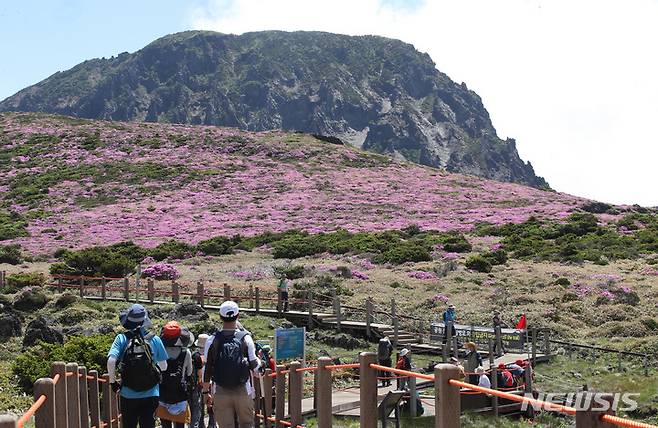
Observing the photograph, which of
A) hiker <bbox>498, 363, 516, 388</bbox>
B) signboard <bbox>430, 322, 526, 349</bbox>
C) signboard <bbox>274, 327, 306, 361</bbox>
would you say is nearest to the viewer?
signboard <bbox>274, 327, 306, 361</bbox>

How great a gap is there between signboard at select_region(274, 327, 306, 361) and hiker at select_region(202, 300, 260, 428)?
286 inches

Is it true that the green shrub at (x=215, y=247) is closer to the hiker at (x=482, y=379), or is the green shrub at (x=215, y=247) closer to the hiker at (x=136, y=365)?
the hiker at (x=482, y=379)

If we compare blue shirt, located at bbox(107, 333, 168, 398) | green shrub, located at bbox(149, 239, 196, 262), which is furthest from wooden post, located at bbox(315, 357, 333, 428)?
green shrub, located at bbox(149, 239, 196, 262)

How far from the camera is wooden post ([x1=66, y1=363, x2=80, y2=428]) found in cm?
852

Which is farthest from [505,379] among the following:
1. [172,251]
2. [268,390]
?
[172,251]

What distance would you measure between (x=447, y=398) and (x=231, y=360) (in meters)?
2.76

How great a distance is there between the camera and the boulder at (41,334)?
19375mm

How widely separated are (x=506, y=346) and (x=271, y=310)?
29.5 ft

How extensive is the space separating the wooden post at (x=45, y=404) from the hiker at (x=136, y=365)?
1238 mm

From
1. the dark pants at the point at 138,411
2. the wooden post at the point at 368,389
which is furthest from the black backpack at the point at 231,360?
the wooden post at the point at 368,389

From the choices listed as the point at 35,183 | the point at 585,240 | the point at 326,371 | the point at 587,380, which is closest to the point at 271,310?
the point at 587,380

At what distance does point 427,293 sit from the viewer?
107ft

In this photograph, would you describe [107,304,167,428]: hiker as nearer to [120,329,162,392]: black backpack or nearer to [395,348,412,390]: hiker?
[120,329,162,392]: black backpack

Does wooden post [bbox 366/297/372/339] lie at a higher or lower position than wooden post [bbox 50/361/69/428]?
lower
